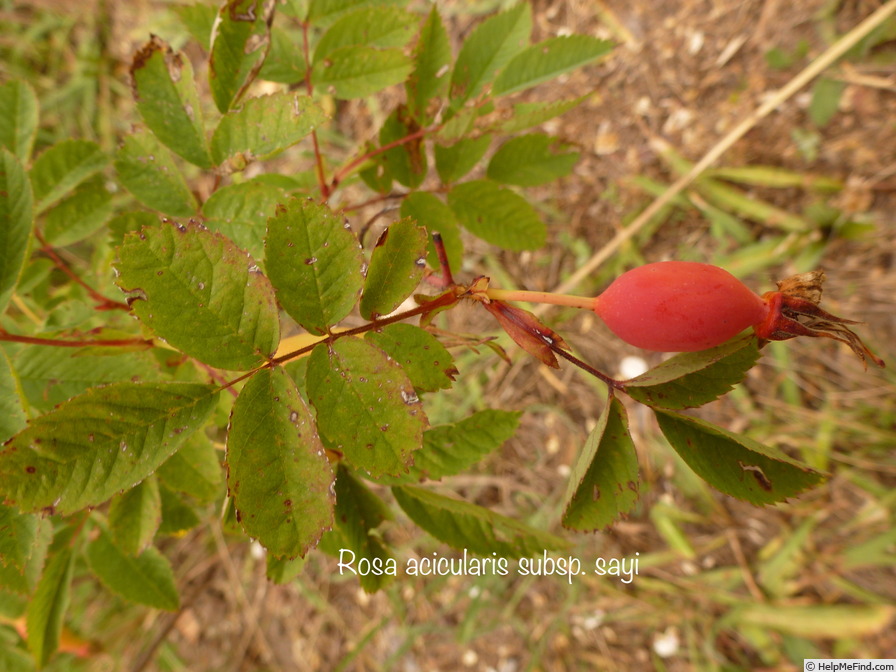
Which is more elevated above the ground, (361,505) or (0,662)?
(361,505)

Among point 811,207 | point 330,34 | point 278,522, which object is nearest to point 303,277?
point 278,522

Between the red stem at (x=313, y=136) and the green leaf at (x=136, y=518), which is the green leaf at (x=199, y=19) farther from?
the green leaf at (x=136, y=518)

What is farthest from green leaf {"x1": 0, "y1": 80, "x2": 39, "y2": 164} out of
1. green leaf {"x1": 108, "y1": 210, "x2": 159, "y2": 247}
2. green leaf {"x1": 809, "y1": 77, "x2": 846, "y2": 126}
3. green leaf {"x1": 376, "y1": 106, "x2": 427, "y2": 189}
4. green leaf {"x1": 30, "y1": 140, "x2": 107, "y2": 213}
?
green leaf {"x1": 809, "y1": 77, "x2": 846, "y2": 126}

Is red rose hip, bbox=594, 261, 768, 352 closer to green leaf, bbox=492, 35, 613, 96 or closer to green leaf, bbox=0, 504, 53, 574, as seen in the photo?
green leaf, bbox=492, 35, 613, 96

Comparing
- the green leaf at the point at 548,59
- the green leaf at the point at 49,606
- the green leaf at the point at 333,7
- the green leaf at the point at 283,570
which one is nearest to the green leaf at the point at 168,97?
the green leaf at the point at 333,7

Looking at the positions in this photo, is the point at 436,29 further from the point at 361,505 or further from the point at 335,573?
the point at 335,573

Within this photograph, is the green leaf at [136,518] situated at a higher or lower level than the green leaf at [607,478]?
lower

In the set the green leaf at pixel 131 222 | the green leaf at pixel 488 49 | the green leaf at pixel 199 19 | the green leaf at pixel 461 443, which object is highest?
the green leaf at pixel 199 19
